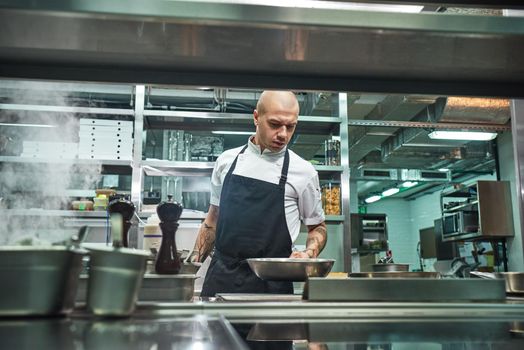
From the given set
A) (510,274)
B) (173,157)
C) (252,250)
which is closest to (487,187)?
(173,157)

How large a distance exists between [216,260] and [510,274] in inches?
52.5

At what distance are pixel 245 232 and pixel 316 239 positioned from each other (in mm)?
328

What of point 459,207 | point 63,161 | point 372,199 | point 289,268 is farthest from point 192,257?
point 372,199

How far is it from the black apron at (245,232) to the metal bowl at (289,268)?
0.72 metres

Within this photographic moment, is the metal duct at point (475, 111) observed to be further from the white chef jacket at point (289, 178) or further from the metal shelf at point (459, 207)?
the white chef jacket at point (289, 178)

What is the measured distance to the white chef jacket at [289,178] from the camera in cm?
257

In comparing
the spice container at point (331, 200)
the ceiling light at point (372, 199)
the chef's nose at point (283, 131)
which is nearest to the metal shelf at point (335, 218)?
the spice container at point (331, 200)

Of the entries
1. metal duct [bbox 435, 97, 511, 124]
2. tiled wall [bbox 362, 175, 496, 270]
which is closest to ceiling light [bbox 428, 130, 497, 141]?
metal duct [bbox 435, 97, 511, 124]

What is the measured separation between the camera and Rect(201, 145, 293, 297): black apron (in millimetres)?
2230

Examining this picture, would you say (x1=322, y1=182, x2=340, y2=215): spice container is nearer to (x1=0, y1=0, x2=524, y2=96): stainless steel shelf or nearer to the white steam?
the white steam

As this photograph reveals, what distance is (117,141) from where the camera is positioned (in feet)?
14.7

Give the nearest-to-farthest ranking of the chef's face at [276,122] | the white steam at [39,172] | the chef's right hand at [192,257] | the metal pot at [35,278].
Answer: the metal pot at [35,278], the chef's right hand at [192,257], the chef's face at [276,122], the white steam at [39,172]

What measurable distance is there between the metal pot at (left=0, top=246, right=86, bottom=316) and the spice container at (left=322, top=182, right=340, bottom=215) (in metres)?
3.87

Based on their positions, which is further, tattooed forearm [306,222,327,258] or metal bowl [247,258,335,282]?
tattooed forearm [306,222,327,258]
